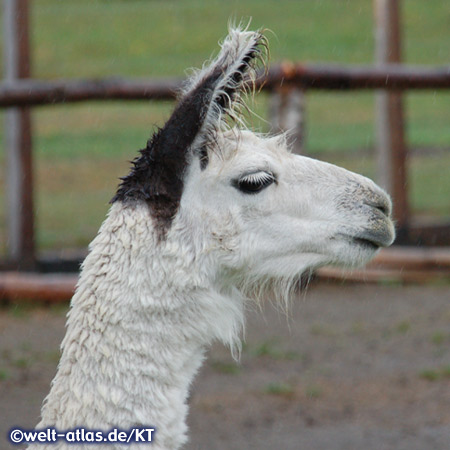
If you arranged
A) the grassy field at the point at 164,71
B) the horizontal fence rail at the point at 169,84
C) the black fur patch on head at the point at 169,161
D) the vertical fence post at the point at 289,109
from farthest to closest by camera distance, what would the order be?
the grassy field at the point at 164,71, the vertical fence post at the point at 289,109, the horizontal fence rail at the point at 169,84, the black fur patch on head at the point at 169,161

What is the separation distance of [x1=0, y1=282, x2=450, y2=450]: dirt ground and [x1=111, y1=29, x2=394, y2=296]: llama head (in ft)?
3.63

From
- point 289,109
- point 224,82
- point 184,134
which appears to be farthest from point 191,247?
point 289,109

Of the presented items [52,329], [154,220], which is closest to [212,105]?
[154,220]

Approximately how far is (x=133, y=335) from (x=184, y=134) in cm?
70

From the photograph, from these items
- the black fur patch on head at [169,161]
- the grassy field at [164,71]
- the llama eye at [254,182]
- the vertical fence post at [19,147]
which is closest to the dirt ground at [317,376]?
the vertical fence post at [19,147]

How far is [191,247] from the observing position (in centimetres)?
309

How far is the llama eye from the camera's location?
3.15 metres

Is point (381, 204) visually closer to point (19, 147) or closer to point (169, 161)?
point (169, 161)

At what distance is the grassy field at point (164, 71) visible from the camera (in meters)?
13.7

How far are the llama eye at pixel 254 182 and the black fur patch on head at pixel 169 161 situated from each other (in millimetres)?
209

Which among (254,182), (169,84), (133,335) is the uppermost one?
(169,84)

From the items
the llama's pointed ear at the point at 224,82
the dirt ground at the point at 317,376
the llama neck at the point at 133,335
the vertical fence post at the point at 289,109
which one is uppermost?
the vertical fence post at the point at 289,109

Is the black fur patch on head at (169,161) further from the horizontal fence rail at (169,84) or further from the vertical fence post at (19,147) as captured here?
the vertical fence post at (19,147)

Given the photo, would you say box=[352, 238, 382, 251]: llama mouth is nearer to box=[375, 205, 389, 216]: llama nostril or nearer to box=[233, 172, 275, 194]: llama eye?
box=[375, 205, 389, 216]: llama nostril
